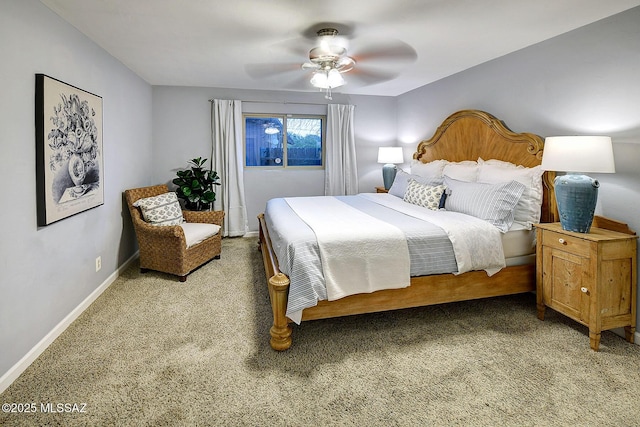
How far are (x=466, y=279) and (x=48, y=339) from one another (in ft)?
10.1

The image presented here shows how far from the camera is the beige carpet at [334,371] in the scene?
1680 mm

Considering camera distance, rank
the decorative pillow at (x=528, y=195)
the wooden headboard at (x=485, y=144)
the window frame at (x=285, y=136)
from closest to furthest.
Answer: the decorative pillow at (x=528, y=195)
the wooden headboard at (x=485, y=144)
the window frame at (x=285, y=136)

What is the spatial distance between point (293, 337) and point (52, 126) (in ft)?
7.51

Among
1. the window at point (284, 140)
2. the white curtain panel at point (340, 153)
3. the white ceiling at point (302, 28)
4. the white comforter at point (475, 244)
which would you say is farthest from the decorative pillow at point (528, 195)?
the window at point (284, 140)

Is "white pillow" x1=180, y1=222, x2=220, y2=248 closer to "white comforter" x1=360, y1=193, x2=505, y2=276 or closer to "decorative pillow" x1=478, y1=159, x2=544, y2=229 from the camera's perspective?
"white comforter" x1=360, y1=193, x2=505, y2=276

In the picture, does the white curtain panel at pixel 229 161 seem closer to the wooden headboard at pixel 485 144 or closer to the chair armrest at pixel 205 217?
the chair armrest at pixel 205 217

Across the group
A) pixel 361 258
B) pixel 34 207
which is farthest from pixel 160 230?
pixel 361 258

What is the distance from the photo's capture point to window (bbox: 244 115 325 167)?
5.55 m

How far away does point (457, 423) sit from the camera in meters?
1.62

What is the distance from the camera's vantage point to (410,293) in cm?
251

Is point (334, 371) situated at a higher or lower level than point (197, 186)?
lower

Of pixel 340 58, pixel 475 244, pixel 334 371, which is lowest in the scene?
pixel 334 371

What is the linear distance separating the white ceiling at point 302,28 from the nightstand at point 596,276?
1.61 m

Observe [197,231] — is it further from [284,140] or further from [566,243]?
[566,243]
